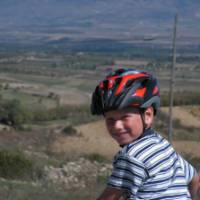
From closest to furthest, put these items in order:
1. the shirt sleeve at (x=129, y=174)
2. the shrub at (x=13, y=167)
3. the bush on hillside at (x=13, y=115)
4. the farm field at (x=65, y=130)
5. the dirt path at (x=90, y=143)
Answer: the shirt sleeve at (x=129, y=174) → the farm field at (x=65, y=130) → the shrub at (x=13, y=167) → the dirt path at (x=90, y=143) → the bush on hillside at (x=13, y=115)

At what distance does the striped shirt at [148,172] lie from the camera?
11.2 feet

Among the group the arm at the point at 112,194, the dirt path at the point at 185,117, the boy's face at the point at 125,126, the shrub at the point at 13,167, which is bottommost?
the dirt path at the point at 185,117

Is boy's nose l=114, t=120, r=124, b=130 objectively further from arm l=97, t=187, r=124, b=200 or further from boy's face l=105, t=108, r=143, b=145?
arm l=97, t=187, r=124, b=200

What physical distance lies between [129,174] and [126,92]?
0.40 m

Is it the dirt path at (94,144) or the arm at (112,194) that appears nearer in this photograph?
the arm at (112,194)

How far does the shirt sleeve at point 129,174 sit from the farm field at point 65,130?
165 inches

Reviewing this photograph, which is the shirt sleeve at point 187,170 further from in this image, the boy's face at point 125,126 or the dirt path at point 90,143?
the dirt path at point 90,143

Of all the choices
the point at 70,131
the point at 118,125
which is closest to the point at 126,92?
the point at 118,125

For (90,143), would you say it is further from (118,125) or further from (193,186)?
(118,125)

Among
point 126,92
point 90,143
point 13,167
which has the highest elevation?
point 126,92

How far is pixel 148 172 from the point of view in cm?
345

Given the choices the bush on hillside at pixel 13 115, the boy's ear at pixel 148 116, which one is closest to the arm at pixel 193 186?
the boy's ear at pixel 148 116

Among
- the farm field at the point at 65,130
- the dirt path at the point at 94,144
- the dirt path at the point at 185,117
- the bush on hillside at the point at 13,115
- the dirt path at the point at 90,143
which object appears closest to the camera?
the farm field at the point at 65,130

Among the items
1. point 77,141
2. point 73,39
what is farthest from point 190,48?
point 77,141
